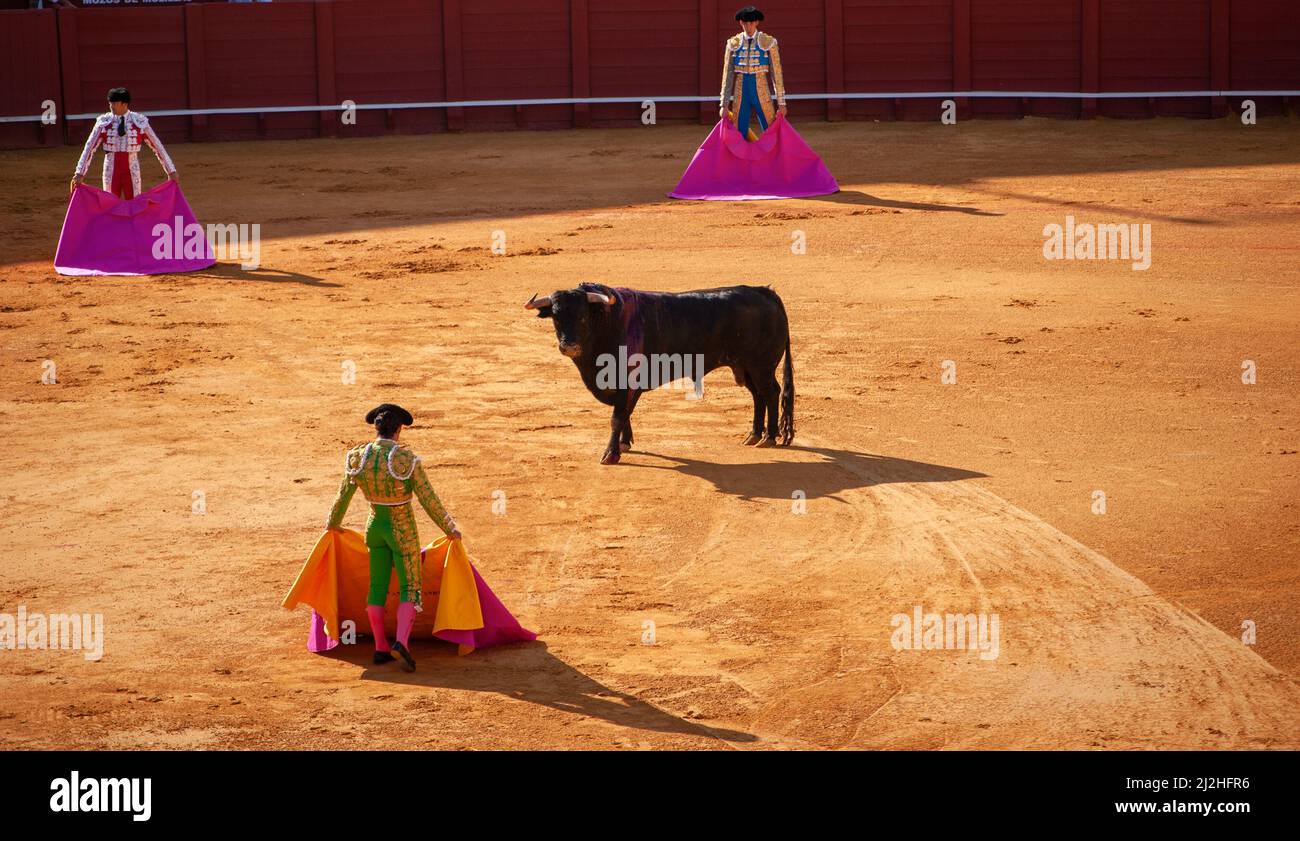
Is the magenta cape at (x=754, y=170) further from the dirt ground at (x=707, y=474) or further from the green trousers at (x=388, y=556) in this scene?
the green trousers at (x=388, y=556)

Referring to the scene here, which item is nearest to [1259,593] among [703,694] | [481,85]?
[703,694]

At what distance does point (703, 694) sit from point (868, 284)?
621 cm

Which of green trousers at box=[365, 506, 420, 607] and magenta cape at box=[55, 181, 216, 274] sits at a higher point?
magenta cape at box=[55, 181, 216, 274]

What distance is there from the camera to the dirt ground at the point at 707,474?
4727mm

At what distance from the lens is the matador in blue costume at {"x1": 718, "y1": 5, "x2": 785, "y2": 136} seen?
43.3 ft

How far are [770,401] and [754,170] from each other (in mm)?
6429

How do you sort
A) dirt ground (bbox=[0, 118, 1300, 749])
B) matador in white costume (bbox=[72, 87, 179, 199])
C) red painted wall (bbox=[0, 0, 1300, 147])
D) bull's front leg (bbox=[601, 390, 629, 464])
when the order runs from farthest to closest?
red painted wall (bbox=[0, 0, 1300, 147]) < matador in white costume (bbox=[72, 87, 179, 199]) < bull's front leg (bbox=[601, 390, 629, 464]) < dirt ground (bbox=[0, 118, 1300, 749])

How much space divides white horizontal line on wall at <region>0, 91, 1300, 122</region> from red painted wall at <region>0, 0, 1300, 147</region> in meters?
0.06

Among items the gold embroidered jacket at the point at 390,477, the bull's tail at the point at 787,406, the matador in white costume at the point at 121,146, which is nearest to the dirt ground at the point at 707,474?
the bull's tail at the point at 787,406

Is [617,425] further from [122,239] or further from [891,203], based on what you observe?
[891,203]

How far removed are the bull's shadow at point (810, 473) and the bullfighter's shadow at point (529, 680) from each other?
1.87m

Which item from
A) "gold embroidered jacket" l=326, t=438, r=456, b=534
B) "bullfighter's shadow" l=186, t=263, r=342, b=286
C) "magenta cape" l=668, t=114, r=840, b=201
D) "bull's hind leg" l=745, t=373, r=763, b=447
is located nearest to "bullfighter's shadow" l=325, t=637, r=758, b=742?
"gold embroidered jacket" l=326, t=438, r=456, b=534

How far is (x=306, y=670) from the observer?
16.4 ft

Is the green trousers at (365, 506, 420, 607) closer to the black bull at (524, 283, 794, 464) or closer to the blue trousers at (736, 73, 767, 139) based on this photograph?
the black bull at (524, 283, 794, 464)
